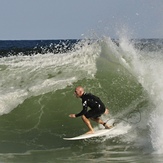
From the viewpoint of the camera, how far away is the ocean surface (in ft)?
30.6

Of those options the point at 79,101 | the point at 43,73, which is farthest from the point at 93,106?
the point at 43,73

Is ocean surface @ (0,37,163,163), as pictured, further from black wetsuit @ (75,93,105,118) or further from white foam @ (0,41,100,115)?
black wetsuit @ (75,93,105,118)

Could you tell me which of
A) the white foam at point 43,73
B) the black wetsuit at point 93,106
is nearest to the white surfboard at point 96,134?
the black wetsuit at point 93,106

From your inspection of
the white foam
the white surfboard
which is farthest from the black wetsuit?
the white foam

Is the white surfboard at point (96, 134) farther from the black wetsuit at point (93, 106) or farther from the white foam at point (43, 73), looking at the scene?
the white foam at point (43, 73)

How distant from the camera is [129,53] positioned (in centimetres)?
1459

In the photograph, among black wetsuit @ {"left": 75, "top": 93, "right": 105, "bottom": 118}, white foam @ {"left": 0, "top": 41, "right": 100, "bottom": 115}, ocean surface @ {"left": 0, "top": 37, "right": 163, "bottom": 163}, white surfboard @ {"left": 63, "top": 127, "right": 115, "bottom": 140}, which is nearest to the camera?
ocean surface @ {"left": 0, "top": 37, "right": 163, "bottom": 163}

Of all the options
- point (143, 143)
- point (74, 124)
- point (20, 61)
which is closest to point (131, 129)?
point (143, 143)

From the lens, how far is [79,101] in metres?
13.1

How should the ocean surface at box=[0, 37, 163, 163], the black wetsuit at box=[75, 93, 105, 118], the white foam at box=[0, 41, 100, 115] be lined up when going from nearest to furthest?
1. the ocean surface at box=[0, 37, 163, 163]
2. the black wetsuit at box=[75, 93, 105, 118]
3. the white foam at box=[0, 41, 100, 115]

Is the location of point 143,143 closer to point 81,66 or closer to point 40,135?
point 40,135

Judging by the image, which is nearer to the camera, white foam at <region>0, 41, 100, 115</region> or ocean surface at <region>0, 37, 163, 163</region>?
ocean surface at <region>0, 37, 163, 163</region>

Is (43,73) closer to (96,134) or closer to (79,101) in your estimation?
(79,101)

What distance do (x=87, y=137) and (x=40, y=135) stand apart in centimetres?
168
